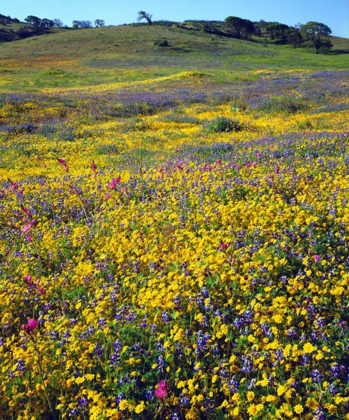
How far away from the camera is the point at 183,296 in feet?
13.2

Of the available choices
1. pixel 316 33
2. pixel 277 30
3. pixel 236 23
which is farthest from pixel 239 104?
pixel 236 23

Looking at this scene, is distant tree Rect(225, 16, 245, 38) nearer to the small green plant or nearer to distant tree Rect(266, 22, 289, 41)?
distant tree Rect(266, 22, 289, 41)

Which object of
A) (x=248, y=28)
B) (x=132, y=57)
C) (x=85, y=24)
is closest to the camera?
(x=132, y=57)

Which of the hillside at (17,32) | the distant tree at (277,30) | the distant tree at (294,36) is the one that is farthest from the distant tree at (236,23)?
the hillside at (17,32)

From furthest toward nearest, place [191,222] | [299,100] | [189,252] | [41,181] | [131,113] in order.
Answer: [131,113] < [299,100] < [41,181] < [191,222] < [189,252]

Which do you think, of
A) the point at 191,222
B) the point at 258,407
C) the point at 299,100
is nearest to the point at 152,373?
the point at 258,407

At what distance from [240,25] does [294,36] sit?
25350 mm

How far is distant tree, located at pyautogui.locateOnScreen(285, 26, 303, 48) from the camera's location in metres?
113

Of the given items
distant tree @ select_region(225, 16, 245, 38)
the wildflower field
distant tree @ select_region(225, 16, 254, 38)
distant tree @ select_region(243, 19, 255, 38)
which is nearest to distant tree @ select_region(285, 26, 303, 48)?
distant tree @ select_region(243, 19, 255, 38)

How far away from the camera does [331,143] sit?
1030 centimetres

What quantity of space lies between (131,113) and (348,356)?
22.9m

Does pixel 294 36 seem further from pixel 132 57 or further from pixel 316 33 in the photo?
pixel 132 57

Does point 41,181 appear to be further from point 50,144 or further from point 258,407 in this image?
point 258,407

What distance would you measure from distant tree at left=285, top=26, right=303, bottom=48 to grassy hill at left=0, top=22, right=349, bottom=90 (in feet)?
8.97
